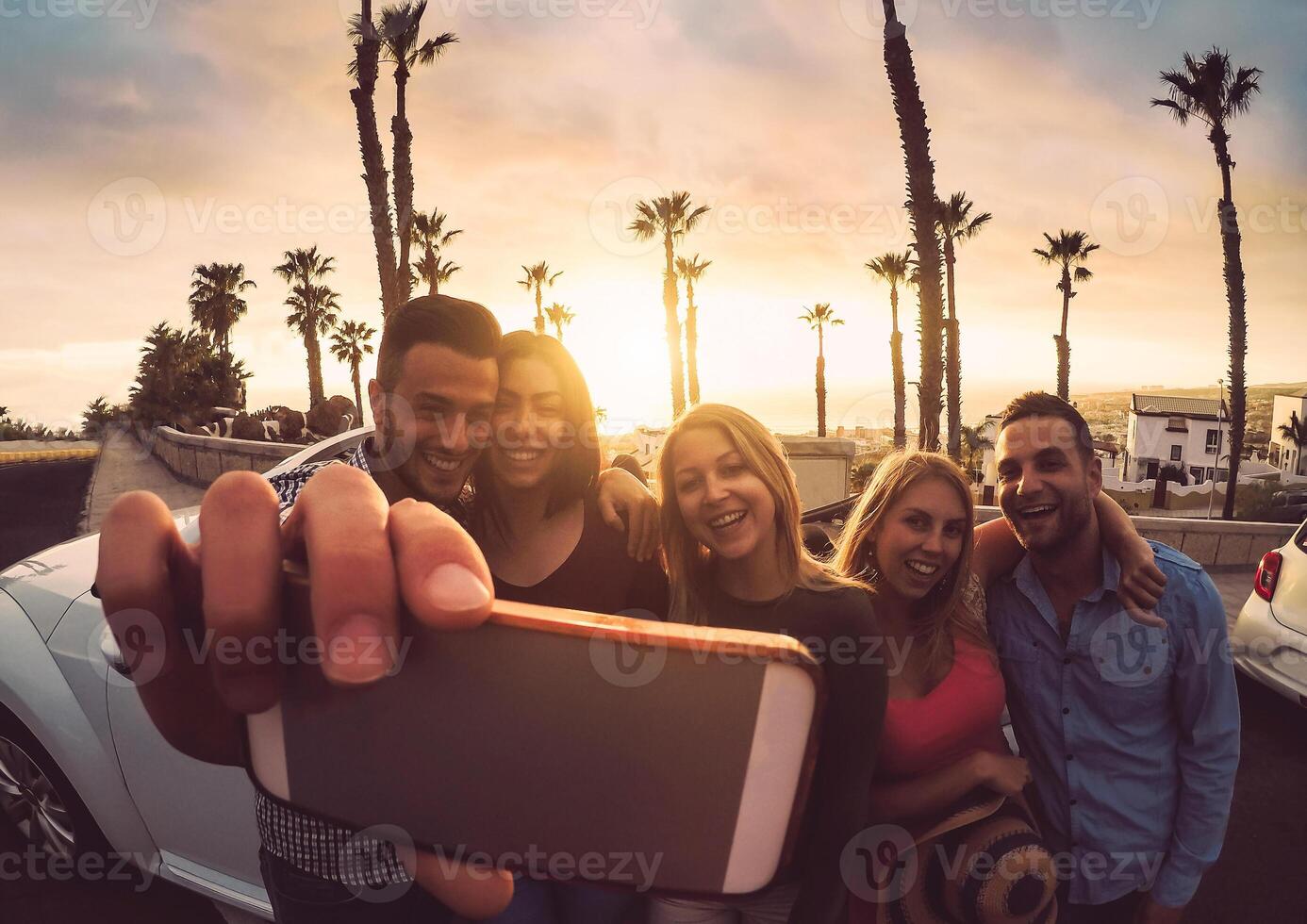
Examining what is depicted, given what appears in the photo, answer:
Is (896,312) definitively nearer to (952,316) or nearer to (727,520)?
(952,316)

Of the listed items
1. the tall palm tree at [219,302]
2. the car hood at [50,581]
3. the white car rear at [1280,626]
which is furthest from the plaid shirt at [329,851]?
the tall palm tree at [219,302]

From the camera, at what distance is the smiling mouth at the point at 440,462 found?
1523mm

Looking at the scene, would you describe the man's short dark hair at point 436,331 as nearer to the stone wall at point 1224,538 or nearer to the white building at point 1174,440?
the stone wall at point 1224,538

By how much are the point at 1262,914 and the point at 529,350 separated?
4.13 m

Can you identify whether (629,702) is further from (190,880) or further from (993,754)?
(190,880)

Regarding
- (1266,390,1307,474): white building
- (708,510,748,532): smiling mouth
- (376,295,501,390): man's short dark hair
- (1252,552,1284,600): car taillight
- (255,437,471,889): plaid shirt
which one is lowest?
(1266,390,1307,474): white building

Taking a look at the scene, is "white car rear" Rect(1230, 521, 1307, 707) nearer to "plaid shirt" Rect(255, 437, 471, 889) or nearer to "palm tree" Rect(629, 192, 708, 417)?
"plaid shirt" Rect(255, 437, 471, 889)

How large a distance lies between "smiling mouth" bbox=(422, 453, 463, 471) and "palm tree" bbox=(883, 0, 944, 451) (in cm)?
1085

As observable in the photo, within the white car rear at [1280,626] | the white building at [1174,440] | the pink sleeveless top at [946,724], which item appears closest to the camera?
the pink sleeveless top at [946,724]

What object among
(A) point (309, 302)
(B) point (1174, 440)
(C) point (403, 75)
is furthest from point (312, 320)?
(B) point (1174, 440)

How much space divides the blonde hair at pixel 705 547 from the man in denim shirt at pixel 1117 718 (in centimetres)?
78

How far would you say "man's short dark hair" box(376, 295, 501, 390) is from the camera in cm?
159

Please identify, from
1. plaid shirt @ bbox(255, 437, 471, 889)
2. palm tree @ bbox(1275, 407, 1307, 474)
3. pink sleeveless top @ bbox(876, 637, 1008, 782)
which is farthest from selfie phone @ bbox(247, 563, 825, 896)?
palm tree @ bbox(1275, 407, 1307, 474)

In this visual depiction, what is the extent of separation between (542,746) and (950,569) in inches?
79.4
